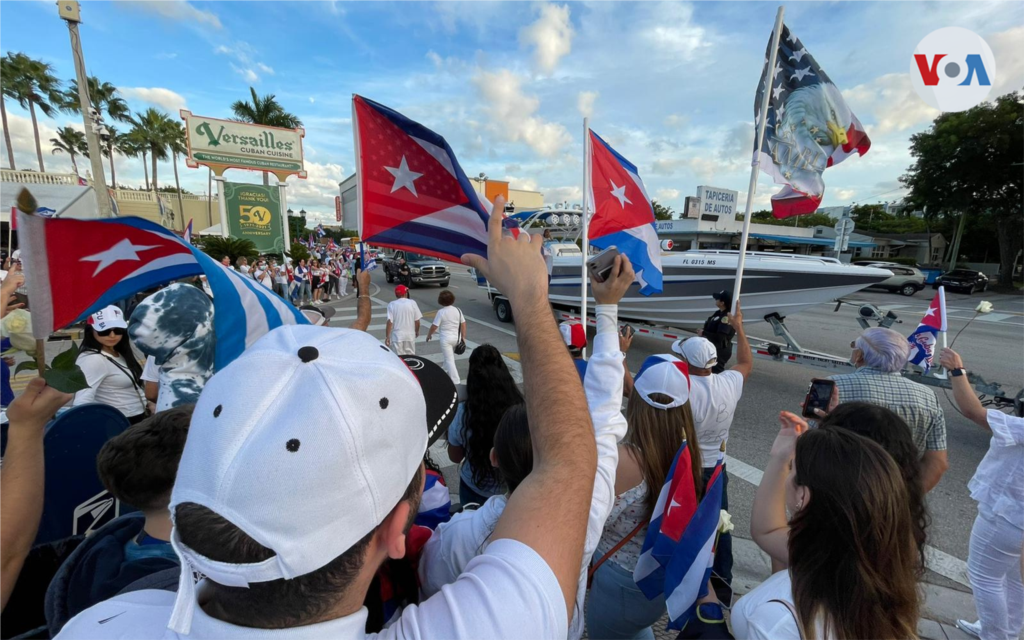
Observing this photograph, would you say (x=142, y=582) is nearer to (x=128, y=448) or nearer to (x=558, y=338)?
(x=128, y=448)

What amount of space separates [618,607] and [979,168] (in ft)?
108

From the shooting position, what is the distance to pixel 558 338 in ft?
3.70

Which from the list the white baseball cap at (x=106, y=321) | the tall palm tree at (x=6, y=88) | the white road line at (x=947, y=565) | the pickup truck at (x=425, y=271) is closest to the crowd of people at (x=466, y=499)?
the white road line at (x=947, y=565)

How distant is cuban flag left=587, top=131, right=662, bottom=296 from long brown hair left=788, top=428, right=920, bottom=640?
300cm

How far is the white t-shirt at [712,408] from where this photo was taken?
2.80 metres

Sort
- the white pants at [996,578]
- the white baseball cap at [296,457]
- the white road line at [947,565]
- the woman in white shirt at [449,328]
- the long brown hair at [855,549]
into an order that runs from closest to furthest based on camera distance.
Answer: the white baseball cap at [296,457] → the long brown hair at [855,549] → the white pants at [996,578] → the white road line at [947,565] → the woman in white shirt at [449,328]

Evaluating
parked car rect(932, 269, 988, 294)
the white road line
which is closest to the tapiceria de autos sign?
the white road line

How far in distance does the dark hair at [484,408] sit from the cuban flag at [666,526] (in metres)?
0.95

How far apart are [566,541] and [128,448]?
1.45 m

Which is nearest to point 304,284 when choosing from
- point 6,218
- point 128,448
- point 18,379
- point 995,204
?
point 18,379

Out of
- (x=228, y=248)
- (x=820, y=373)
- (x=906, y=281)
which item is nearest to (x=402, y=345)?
(x=820, y=373)

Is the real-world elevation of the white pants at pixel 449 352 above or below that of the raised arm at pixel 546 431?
below

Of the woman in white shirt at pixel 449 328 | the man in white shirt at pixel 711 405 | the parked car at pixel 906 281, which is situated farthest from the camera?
the parked car at pixel 906 281

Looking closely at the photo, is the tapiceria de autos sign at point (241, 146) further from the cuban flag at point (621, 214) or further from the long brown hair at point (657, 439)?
the long brown hair at point (657, 439)
